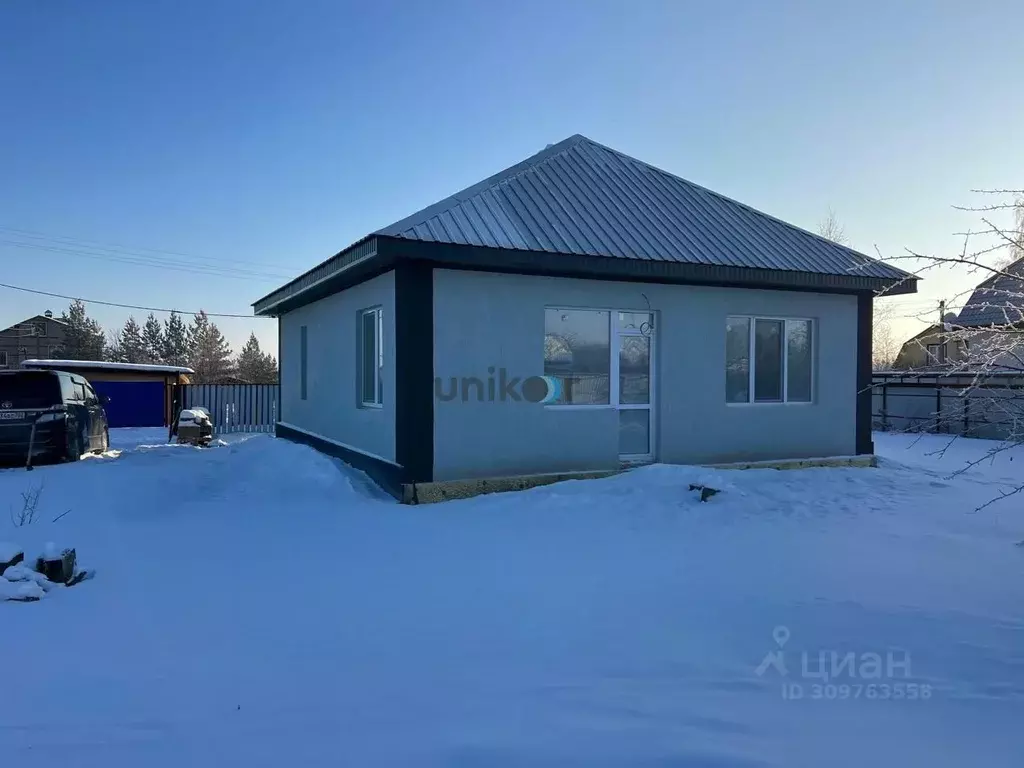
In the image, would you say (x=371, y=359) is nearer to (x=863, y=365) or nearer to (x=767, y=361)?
(x=767, y=361)

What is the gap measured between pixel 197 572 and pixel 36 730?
237 centimetres

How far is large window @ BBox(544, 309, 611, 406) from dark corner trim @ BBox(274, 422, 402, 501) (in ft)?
7.69

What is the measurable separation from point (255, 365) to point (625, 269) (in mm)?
47017

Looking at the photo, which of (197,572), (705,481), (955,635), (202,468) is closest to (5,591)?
(197,572)

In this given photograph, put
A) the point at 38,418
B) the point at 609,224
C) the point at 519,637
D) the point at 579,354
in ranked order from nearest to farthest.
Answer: the point at 519,637, the point at 579,354, the point at 609,224, the point at 38,418

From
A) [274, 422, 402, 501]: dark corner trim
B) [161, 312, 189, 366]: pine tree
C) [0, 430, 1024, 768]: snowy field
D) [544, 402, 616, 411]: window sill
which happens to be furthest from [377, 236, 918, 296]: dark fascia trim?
[161, 312, 189, 366]: pine tree

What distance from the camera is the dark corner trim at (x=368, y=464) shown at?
8.49m

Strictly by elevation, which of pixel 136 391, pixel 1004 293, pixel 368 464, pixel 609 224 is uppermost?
pixel 609 224

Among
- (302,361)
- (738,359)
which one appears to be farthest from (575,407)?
(302,361)

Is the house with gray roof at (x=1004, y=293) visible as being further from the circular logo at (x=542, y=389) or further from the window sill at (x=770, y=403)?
the circular logo at (x=542, y=389)

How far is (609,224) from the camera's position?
9.64 m

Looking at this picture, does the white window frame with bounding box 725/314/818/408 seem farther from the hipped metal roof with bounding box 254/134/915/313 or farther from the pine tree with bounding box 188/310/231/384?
the pine tree with bounding box 188/310/231/384

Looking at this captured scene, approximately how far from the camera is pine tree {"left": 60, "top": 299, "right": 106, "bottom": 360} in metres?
50.2

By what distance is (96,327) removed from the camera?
177 ft
